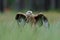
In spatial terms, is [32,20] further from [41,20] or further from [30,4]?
[30,4]

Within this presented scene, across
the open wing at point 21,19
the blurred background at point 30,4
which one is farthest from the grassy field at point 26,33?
the blurred background at point 30,4

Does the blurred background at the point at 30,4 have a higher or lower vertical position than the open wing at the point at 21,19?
lower

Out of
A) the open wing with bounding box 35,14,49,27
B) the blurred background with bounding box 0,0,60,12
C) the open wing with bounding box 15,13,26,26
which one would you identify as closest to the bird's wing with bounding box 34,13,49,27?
the open wing with bounding box 35,14,49,27

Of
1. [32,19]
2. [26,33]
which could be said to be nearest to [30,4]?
[32,19]

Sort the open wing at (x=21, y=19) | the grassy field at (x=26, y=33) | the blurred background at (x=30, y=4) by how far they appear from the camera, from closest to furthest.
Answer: the grassy field at (x=26, y=33) → the open wing at (x=21, y=19) → the blurred background at (x=30, y=4)

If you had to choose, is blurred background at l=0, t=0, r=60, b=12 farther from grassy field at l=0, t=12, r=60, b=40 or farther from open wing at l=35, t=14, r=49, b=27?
grassy field at l=0, t=12, r=60, b=40

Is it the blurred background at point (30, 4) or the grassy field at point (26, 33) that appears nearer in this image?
the grassy field at point (26, 33)

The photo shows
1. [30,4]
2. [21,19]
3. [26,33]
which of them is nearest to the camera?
[26,33]

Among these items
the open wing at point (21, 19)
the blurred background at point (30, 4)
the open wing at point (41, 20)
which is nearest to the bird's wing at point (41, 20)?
the open wing at point (41, 20)

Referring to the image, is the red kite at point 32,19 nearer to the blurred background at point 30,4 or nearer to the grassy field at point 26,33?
the grassy field at point 26,33

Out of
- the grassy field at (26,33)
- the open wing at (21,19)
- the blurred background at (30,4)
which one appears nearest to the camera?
the grassy field at (26,33)

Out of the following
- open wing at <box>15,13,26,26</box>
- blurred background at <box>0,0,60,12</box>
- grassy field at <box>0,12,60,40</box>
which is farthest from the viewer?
blurred background at <box>0,0,60,12</box>

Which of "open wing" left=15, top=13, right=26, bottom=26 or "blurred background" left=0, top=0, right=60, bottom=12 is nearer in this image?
"open wing" left=15, top=13, right=26, bottom=26

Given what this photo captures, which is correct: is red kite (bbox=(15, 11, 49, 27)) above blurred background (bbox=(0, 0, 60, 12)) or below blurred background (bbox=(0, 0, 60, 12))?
above
